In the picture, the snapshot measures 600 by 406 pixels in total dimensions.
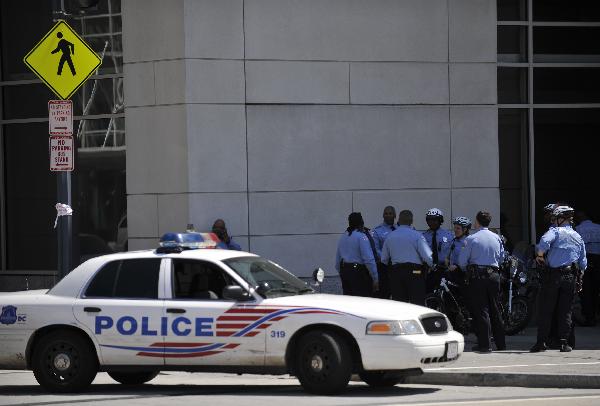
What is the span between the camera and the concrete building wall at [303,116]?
1916 centimetres

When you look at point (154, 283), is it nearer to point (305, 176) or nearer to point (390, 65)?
point (305, 176)

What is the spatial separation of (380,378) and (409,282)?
3530 millimetres

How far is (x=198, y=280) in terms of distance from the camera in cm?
1311

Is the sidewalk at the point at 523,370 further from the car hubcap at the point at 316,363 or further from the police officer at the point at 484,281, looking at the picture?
the car hubcap at the point at 316,363

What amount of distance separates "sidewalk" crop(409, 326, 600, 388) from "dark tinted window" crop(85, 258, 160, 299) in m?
3.13

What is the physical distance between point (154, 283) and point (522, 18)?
33.8 feet

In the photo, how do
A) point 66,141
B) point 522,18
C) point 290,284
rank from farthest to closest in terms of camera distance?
point 522,18, point 66,141, point 290,284

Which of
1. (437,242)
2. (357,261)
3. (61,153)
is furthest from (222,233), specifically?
(61,153)

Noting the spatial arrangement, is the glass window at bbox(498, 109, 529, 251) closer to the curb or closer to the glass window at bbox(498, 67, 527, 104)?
the glass window at bbox(498, 67, 527, 104)

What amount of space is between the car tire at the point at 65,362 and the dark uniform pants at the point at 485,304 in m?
5.27

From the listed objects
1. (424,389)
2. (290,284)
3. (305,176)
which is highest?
(305,176)

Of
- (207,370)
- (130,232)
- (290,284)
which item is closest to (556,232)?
(290,284)

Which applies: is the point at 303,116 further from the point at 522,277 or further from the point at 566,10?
the point at 566,10

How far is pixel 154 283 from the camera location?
1316 centimetres
